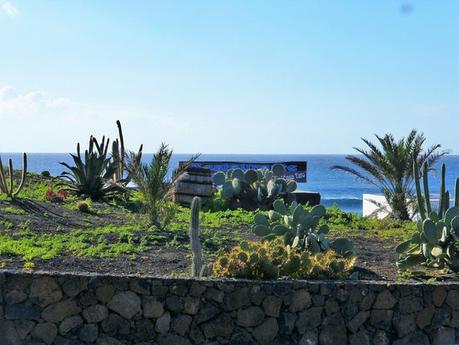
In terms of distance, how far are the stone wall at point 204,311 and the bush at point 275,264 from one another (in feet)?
1.13

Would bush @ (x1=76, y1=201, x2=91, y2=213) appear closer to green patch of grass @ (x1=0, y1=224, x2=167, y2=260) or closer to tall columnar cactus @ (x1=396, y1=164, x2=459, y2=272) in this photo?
green patch of grass @ (x1=0, y1=224, x2=167, y2=260)

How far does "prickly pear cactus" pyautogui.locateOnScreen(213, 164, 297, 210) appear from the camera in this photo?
18.1 metres

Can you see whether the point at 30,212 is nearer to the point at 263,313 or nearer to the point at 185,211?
the point at 185,211

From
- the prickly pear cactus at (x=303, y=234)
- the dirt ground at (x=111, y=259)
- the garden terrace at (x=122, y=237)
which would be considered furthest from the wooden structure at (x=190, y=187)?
the prickly pear cactus at (x=303, y=234)

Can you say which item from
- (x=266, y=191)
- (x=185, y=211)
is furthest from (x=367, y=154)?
(x=185, y=211)

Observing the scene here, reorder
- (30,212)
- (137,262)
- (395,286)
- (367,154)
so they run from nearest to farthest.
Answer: (395,286) → (137,262) → (30,212) → (367,154)

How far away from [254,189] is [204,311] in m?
9.85

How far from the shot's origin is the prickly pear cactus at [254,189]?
59.4 ft

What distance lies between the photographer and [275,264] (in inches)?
381

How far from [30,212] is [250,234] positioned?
15.7 feet

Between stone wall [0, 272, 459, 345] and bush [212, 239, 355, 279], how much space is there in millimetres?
346

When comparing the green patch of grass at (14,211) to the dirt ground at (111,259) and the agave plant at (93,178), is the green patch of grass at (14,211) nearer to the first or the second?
the dirt ground at (111,259)

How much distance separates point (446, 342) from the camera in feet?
31.3

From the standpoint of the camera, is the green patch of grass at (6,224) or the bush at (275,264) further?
the green patch of grass at (6,224)
